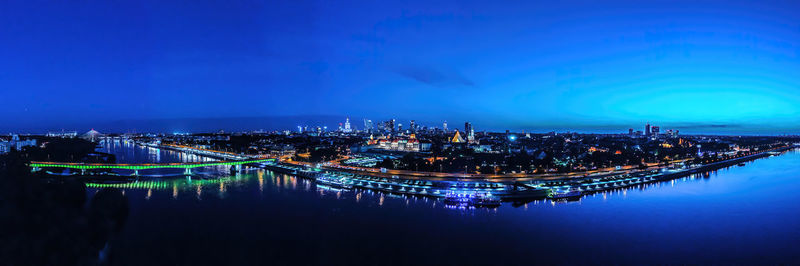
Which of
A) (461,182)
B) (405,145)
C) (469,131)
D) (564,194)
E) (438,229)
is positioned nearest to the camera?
(438,229)

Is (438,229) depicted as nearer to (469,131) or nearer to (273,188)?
(273,188)

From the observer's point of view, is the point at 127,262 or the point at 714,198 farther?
the point at 714,198

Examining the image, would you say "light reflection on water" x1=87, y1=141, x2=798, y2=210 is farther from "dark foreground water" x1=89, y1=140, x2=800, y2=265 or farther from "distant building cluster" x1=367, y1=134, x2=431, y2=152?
"distant building cluster" x1=367, y1=134, x2=431, y2=152

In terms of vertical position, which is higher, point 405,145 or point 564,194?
point 405,145

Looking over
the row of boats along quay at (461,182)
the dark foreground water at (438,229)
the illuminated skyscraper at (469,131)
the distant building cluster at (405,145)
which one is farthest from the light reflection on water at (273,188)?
the illuminated skyscraper at (469,131)

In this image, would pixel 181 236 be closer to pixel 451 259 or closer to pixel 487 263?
pixel 451 259

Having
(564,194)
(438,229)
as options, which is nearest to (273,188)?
(438,229)

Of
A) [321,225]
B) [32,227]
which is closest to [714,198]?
[321,225]
